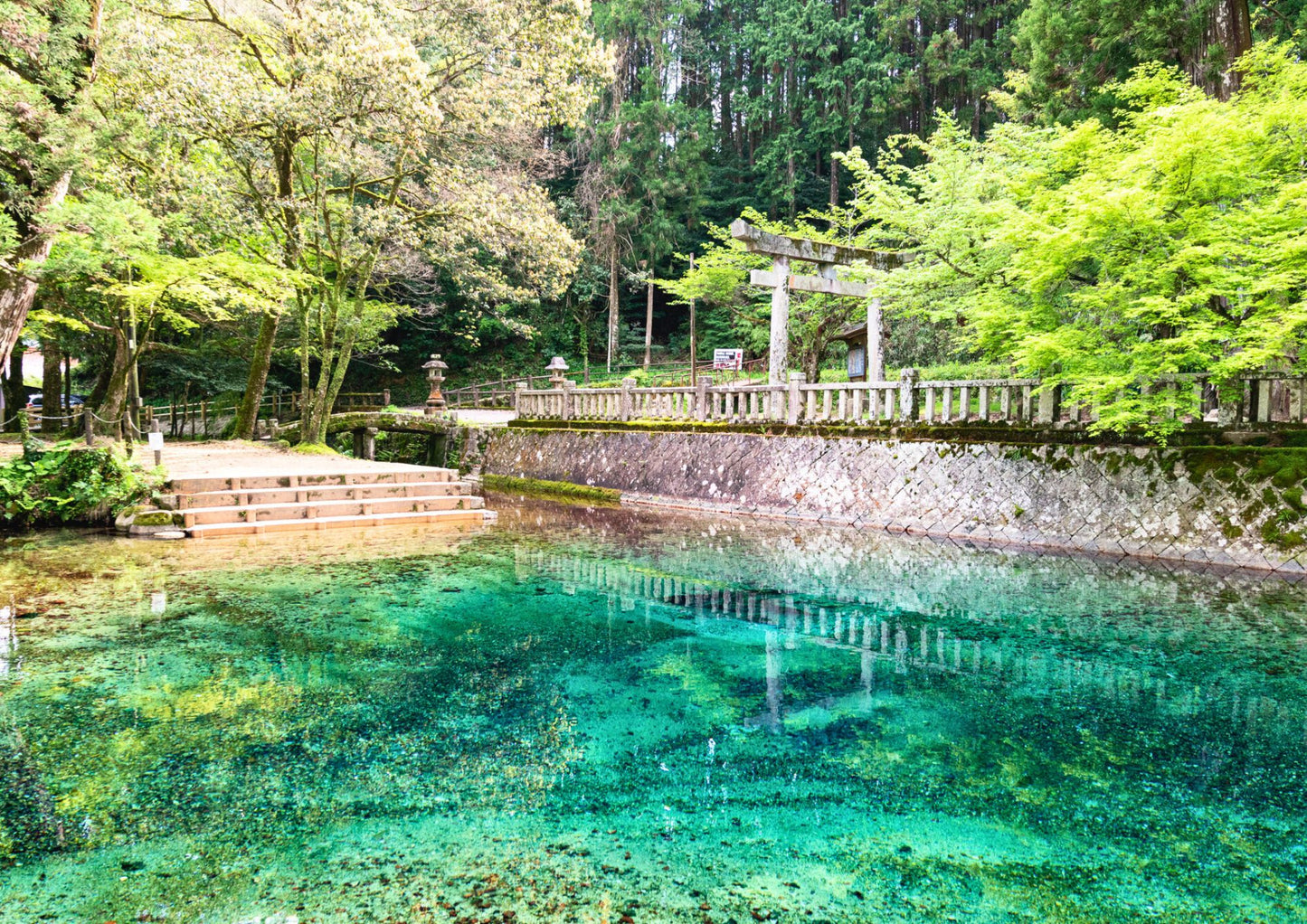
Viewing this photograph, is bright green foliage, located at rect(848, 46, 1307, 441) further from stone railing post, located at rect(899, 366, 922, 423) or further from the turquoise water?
the turquoise water

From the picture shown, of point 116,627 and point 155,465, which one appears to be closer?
point 116,627

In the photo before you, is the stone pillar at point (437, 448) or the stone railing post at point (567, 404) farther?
Result: the stone pillar at point (437, 448)

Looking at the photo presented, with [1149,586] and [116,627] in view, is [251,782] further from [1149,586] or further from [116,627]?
[1149,586]

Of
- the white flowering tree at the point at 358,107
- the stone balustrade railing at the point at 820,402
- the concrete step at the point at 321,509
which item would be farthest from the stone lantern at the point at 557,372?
the concrete step at the point at 321,509

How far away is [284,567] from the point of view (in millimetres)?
7836

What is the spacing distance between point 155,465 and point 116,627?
5.69 metres

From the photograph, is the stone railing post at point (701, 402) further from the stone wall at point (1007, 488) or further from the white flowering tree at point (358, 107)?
the white flowering tree at point (358, 107)

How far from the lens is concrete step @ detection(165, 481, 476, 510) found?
10.1 m

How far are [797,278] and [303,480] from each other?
927 cm

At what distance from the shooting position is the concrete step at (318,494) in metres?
10.1

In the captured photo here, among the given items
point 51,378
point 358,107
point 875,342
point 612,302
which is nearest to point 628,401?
point 875,342

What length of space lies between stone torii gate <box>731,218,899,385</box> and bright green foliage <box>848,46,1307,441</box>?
4062 mm

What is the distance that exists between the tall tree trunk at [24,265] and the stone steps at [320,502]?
10.8 feet

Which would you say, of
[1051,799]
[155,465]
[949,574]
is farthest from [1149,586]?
[155,465]
